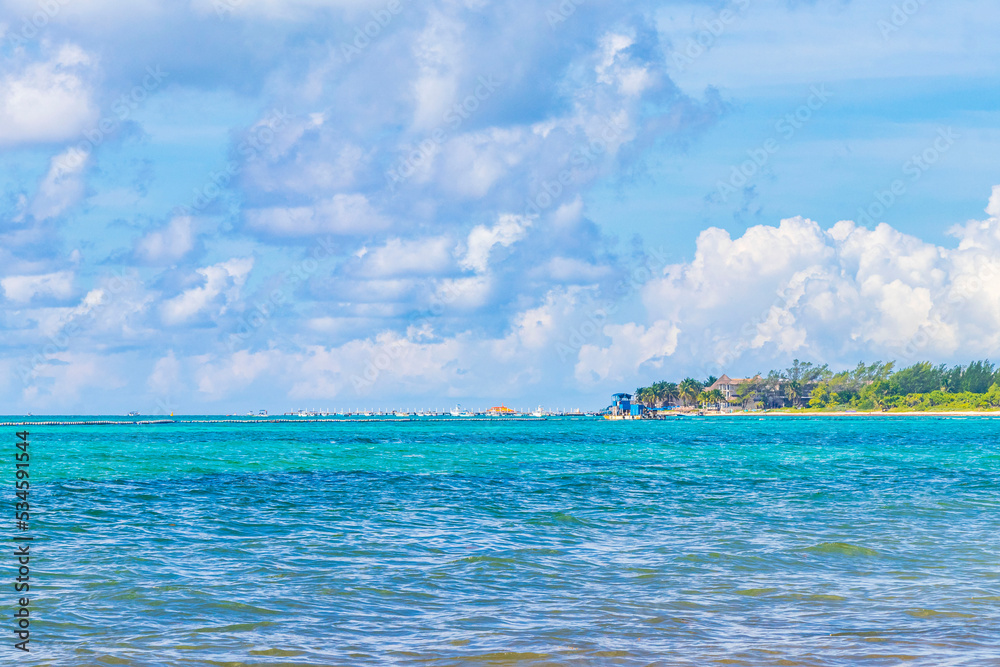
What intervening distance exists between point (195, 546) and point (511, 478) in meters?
24.5

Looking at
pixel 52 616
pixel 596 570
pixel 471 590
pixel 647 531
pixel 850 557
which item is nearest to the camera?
pixel 52 616

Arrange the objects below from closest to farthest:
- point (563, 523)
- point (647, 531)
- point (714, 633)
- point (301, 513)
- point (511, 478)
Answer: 1. point (714, 633)
2. point (647, 531)
3. point (563, 523)
4. point (301, 513)
5. point (511, 478)

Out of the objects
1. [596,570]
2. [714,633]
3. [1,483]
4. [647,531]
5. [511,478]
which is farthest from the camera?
[511,478]

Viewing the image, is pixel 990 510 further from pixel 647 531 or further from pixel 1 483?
pixel 1 483

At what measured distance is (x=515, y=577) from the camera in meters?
18.0

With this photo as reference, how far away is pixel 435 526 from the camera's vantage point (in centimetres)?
2530

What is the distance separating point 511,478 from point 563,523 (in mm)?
18830

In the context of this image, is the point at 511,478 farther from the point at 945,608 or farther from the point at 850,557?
the point at 945,608

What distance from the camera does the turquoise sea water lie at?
1281 centimetres

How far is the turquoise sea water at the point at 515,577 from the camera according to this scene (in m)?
12.8

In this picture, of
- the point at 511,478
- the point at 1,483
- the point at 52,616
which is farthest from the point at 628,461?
the point at 52,616

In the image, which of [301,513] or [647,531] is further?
[301,513]

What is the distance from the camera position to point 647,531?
79.8 feet

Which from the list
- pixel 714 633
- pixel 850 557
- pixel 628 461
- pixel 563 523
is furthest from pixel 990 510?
pixel 628 461
